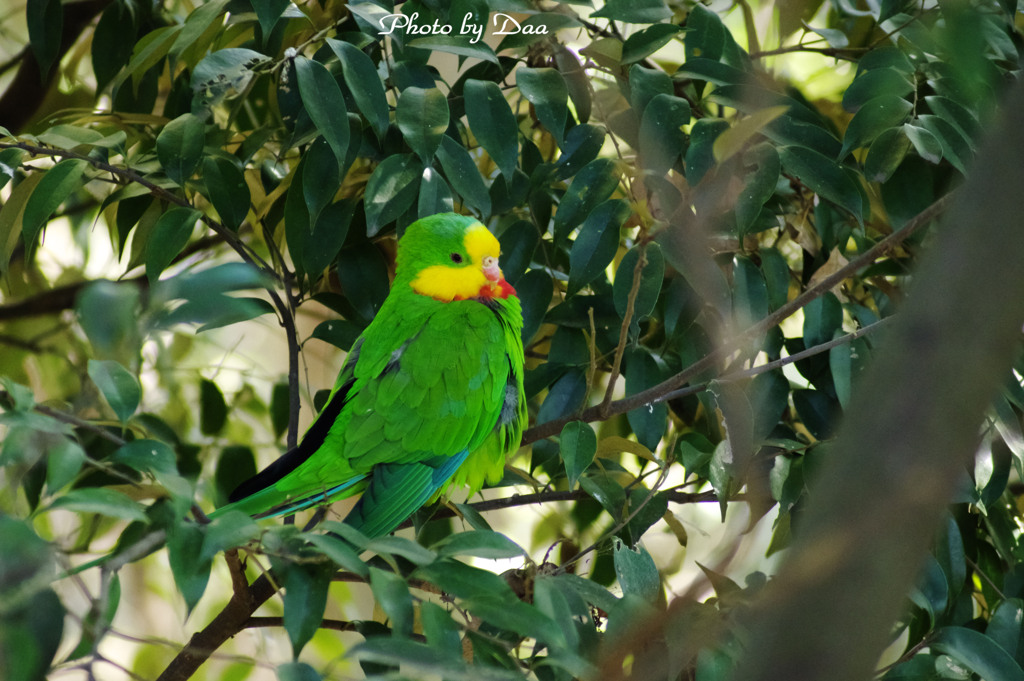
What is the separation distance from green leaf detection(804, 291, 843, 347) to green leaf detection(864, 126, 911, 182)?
18cm

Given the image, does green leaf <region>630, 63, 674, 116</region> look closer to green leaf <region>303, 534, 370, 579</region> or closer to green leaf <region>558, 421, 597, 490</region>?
green leaf <region>558, 421, 597, 490</region>

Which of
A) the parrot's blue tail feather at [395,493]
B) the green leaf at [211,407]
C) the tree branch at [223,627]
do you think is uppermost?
the parrot's blue tail feather at [395,493]

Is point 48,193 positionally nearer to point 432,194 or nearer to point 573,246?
point 432,194

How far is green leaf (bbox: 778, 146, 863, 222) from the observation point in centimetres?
109

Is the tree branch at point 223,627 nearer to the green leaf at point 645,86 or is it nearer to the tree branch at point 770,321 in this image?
the tree branch at point 770,321

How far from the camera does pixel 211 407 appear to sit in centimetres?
154

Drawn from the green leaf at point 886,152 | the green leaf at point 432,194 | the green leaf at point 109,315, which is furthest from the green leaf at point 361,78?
the green leaf at point 886,152

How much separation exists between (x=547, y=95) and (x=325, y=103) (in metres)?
0.29

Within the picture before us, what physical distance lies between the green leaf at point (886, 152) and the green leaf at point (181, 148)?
87 centimetres

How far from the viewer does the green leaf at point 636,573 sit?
3.02ft

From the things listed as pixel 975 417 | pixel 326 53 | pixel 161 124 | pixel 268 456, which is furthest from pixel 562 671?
pixel 268 456

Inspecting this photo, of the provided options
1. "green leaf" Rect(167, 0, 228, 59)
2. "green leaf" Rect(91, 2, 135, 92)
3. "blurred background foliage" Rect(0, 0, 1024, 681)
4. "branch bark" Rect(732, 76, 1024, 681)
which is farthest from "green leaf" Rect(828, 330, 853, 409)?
"green leaf" Rect(91, 2, 135, 92)

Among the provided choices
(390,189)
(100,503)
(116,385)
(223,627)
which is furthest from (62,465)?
(390,189)

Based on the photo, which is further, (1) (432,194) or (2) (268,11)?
(1) (432,194)
